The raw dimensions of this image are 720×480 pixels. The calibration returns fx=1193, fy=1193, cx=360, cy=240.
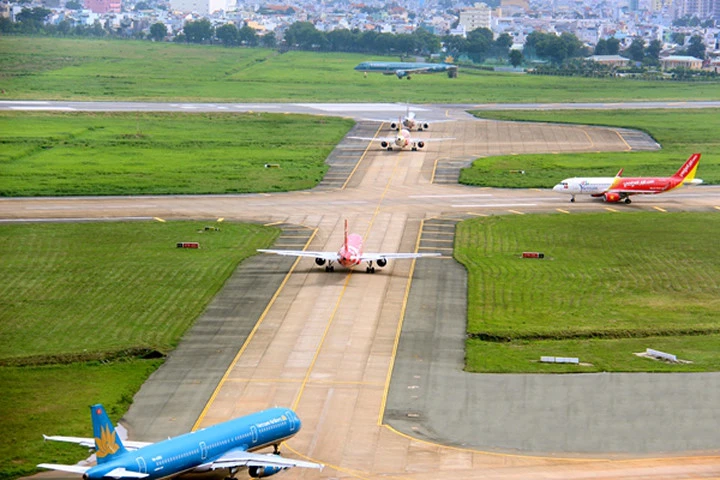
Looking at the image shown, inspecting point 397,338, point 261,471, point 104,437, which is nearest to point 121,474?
point 104,437

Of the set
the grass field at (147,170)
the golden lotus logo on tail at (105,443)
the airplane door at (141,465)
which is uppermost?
the golden lotus logo on tail at (105,443)

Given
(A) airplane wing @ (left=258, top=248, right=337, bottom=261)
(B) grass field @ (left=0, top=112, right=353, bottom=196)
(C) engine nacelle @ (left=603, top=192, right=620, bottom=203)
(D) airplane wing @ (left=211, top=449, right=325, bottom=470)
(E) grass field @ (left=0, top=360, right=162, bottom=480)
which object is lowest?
(B) grass field @ (left=0, top=112, right=353, bottom=196)

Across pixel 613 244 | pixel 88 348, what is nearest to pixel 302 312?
pixel 88 348

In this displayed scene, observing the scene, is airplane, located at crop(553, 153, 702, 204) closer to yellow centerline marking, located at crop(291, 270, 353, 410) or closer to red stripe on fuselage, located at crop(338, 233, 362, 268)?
red stripe on fuselage, located at crop(338, 233, 362, 268)

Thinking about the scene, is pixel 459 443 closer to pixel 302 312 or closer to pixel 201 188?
pixel 302 312

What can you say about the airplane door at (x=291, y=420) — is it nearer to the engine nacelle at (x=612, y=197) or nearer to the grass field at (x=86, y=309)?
the grass field at (x=86, y=309)

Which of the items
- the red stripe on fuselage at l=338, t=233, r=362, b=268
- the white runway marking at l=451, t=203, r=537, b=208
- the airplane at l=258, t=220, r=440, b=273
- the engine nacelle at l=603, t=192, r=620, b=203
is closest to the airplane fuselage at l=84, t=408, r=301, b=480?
the red stripe on fuselage at l=338, t=233, r=362, b=268

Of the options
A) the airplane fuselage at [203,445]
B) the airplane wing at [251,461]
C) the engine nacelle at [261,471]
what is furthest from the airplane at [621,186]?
the engine nacelle at [261,471]
